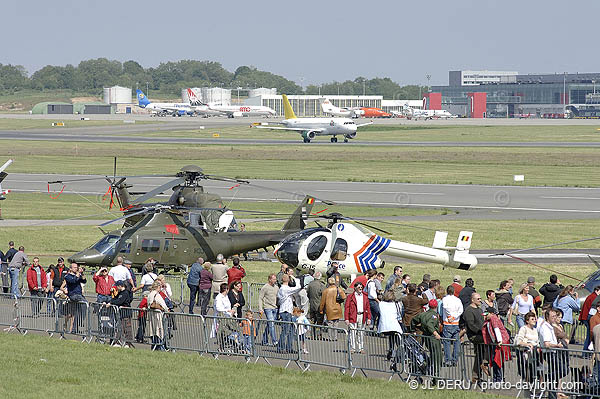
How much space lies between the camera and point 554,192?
58.1m

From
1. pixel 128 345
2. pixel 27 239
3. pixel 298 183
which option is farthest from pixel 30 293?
pixel 298 183

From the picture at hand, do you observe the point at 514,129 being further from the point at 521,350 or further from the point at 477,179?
the point at 521,350

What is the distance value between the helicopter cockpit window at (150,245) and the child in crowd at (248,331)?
9681mm

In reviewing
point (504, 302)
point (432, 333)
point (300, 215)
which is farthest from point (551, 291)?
point (300, 215)

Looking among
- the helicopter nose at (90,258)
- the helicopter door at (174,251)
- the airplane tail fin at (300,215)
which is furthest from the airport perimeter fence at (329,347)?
the airplane tail fin at (300,215)

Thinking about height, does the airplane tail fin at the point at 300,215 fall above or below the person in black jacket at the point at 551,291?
above

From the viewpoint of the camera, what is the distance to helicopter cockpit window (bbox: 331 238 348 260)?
1033 inches

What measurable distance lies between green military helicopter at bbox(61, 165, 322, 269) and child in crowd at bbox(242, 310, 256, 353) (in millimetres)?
9138

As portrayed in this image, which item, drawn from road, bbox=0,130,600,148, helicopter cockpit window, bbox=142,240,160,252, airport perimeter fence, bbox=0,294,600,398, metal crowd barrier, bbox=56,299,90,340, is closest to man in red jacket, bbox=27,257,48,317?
airport perimeter fence, bbox=0,294,600,398

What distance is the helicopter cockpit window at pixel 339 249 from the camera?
86.1 feet

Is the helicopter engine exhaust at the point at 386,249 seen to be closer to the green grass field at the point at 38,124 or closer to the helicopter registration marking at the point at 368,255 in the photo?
the helicopter registration marking at the point at 368,255

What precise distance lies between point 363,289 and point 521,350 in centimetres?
535

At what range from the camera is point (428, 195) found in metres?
56.7

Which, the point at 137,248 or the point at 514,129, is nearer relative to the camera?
the point at 137,248
